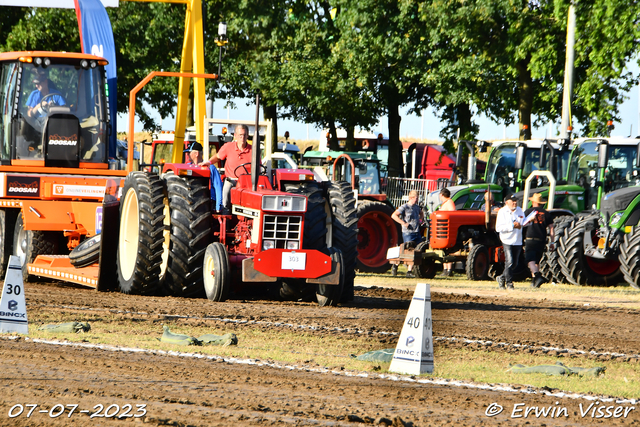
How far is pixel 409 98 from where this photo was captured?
111 ft

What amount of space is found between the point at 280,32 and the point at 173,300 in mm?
21336

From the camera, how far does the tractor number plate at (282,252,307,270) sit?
34.5 feet

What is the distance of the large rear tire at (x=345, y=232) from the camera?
11484 millimetres

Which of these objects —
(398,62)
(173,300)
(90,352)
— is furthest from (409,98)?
(90,352)

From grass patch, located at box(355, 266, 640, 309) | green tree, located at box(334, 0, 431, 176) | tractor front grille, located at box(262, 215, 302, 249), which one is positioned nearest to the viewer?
tractor front grille, located at box(262, 215, 302, 249)

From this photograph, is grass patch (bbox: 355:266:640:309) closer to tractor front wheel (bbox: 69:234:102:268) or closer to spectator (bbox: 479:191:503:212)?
spectator (bbox: 479:191:503:212)

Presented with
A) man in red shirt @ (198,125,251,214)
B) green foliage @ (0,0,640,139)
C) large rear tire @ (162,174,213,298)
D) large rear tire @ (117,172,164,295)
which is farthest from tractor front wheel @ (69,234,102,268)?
green foliage @ (0,0,640,139)

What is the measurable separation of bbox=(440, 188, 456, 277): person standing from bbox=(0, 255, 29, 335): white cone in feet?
38.3

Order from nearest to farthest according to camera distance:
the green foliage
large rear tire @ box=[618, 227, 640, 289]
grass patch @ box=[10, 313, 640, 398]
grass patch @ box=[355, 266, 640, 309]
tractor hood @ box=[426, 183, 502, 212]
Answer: grass patch @ box=[10, 313, 640, 398] < grass patch @ box=[355, 266, 640, 309] < large rear tire @ box=[618, 227, 640, 289] < tractor hood @ box=[426, 183, 502, 212] < the green foliage

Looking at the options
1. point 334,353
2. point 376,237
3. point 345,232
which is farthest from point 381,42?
point 334,353

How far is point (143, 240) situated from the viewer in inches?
452

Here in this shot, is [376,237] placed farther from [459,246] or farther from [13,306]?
[13,306]

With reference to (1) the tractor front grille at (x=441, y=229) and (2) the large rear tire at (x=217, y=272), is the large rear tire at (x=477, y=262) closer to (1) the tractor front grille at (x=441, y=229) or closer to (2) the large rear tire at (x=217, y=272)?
(1) the tractor front grille at (x=441, y=229)

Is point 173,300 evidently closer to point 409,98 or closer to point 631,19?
point 631,19
